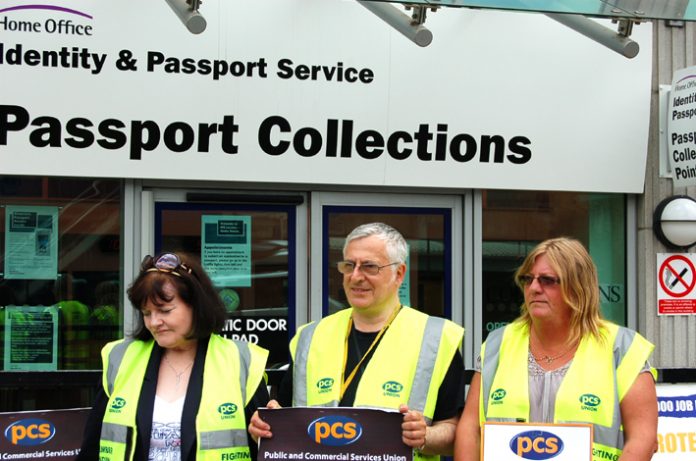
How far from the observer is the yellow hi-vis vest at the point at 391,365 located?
152 inches

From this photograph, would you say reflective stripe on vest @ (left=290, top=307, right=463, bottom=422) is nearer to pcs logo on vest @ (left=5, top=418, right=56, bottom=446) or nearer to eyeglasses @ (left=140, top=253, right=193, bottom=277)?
eyeglasses @ (left=140, top=253, right=193, bottom=277)

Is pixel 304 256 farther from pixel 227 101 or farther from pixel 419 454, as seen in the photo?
pixel 419 454

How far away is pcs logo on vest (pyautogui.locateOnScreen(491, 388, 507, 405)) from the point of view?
12.5 feet

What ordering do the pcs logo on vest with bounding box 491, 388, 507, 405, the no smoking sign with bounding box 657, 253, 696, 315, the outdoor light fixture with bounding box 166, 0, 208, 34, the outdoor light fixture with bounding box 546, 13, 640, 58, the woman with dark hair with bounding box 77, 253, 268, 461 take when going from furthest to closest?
the no smoking sign with bounding box 657, 253, 696, 315, the outdoor light fixture with bounding box 546, 13, 640, 58, the outdoor light fixture with bounding box 166, 0, 208, 34, the pcs logo on vest with bounding box 491, 388, 507, 405, the woman with dark hair with bounding box 77, 253, 268, 461

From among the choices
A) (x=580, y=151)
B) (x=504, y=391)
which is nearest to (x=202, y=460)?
(x=504, y=391)

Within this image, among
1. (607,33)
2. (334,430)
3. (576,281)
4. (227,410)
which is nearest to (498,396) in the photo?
(576,281)

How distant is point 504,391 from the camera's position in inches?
150

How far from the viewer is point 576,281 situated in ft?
12.2

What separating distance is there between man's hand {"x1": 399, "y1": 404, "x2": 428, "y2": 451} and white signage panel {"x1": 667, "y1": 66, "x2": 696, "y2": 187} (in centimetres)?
344

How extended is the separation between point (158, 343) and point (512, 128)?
11.9 feet

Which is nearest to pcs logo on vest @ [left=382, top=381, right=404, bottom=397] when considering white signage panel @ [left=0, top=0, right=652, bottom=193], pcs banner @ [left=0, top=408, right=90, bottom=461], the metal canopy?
pcs banner @ [left=0, top=408, right=90, bottom=461]

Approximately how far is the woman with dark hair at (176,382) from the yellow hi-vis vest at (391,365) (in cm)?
26

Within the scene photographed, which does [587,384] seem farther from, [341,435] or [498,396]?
[341,435]

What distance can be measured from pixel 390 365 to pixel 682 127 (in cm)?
352
